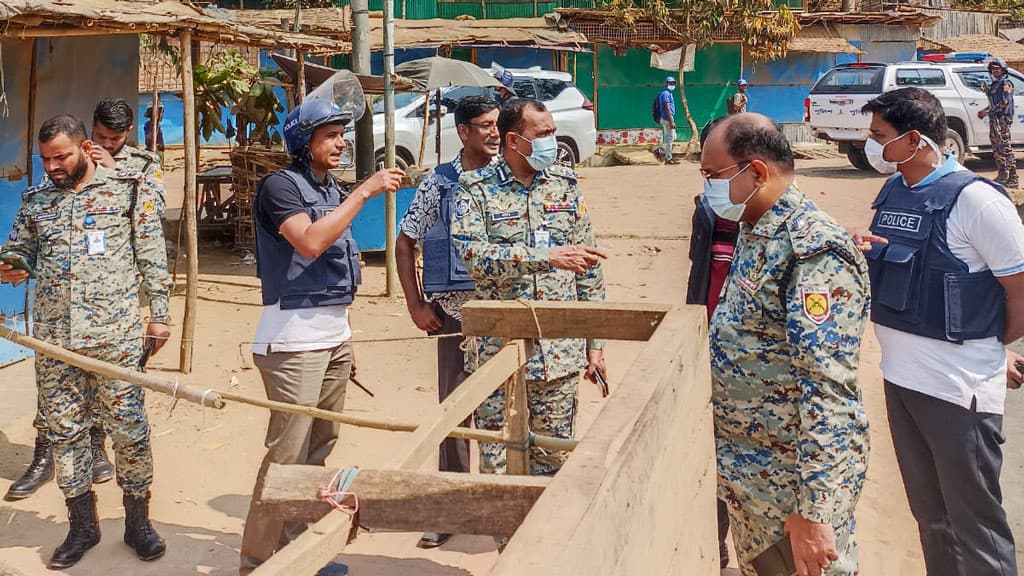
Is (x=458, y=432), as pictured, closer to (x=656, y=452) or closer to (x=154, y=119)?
(x=656, y=452)

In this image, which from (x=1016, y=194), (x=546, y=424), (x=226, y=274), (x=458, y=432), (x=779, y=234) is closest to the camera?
(x=779, y=234)

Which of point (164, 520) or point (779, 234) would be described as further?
point (164, 520)

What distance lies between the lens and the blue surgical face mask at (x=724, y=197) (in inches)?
105

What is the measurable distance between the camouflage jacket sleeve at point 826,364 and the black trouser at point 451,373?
1997mm

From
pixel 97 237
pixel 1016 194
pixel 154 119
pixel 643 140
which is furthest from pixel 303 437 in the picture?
pixel 643 140

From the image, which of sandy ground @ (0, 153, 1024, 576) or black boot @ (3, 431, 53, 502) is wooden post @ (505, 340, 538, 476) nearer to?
sandy ground @ (0, 153, 1024, 576)

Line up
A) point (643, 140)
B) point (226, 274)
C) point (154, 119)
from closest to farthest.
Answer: point (154, 119), point (226, 274), point (643, 140)

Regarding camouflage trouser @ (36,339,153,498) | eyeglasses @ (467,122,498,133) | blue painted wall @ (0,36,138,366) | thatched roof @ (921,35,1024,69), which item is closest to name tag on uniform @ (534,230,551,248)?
eyeglasses @ (467,122,498,133)

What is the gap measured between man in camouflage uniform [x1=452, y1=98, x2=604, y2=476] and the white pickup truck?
13009 millimetres

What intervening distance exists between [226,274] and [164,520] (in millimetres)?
5592

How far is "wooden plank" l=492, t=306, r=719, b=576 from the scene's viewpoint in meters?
1.45

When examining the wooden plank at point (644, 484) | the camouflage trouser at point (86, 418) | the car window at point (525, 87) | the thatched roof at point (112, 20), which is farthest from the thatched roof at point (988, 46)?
the wooden plank at point (644, 484)

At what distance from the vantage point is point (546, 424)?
3703 mm

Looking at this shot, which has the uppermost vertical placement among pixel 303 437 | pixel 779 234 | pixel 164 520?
pixel 779 234
